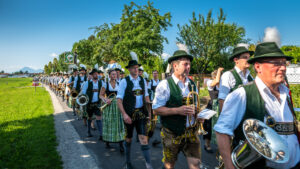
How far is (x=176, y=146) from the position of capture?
2688mm

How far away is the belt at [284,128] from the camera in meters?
1.61

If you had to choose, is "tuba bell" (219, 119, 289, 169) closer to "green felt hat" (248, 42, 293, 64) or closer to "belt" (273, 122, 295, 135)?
"belt" (273, 122, 295, 135)

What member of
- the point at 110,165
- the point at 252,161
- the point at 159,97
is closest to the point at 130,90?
the point at 159,97

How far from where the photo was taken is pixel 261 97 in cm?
161

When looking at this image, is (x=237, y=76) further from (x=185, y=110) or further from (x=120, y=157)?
(x=120, y=157)

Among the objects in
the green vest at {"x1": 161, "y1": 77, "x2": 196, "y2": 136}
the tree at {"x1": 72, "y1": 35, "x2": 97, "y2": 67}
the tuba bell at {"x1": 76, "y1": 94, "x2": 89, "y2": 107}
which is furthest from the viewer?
the tree at {"x1": 72, "y1": 35, "x2": 97, "y2": 67}

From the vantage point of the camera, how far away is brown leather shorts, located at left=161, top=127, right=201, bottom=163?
106 inches

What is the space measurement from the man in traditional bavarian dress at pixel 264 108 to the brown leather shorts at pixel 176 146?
3.55 ft

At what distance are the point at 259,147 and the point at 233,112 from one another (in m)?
0.35

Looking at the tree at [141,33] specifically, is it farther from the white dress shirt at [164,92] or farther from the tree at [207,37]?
the white dress shirt at [164,92]

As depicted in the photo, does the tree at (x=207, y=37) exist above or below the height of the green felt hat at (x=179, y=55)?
above

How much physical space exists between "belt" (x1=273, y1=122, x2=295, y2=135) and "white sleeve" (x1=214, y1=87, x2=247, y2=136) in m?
0.29

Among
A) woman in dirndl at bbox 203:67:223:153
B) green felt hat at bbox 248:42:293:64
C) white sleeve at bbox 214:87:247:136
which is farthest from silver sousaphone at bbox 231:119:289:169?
woman in dirndl at bbox 203:67:223:153

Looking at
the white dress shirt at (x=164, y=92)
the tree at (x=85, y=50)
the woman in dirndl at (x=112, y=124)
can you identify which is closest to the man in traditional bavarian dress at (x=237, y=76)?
the white dress shirt at (x=164, y=92)
